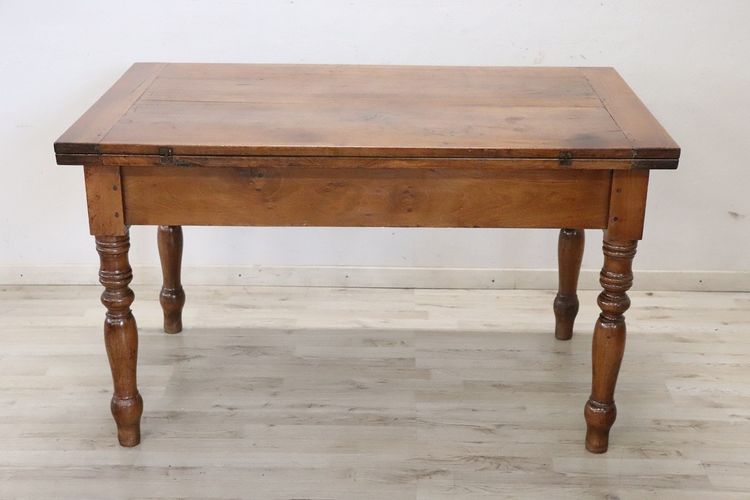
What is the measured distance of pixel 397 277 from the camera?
3.53 m

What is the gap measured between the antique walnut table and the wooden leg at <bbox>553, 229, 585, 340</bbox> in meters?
0.51

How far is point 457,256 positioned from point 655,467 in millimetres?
1152

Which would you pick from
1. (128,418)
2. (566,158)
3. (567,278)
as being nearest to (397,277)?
(567,278)

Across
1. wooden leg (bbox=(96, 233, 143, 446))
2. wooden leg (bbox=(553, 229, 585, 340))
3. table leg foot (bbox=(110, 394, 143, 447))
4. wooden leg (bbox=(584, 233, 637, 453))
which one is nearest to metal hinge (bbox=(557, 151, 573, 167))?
wooden leg (bbox=(584, 233, 637, 453))

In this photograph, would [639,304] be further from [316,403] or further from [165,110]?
[165,110]

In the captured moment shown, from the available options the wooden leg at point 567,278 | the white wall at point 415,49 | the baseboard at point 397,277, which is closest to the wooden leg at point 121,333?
the baseboard at point 397,277

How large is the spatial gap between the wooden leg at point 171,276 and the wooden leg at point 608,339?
1245 mm

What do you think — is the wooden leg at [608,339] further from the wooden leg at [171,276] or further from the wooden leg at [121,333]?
the wooden leg at [171,276]

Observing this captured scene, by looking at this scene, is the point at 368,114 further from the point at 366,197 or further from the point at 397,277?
the point at 397,277

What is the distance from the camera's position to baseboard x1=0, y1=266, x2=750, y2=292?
138 inches

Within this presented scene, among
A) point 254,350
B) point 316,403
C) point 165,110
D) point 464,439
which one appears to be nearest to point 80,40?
point 165,110

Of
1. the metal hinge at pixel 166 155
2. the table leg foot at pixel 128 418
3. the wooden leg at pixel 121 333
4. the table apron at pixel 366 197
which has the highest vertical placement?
the metal hinge at pixel 166 155

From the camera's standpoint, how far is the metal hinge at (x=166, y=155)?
2285 mm

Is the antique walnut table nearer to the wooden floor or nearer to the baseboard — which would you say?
the wooden floor
